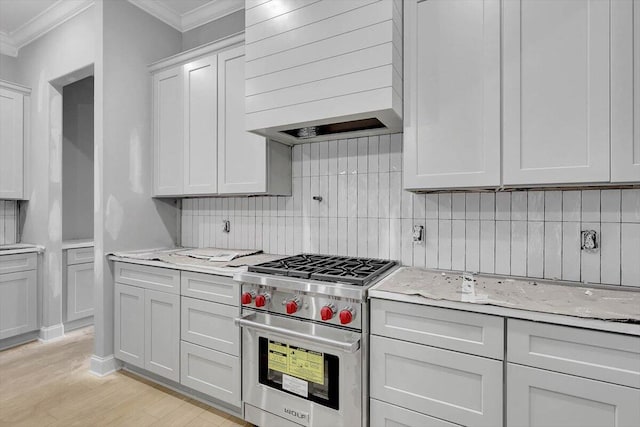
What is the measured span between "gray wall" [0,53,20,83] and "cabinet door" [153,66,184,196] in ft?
6.63

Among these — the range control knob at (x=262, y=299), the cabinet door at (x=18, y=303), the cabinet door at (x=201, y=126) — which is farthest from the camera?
the cabinet door at (x=18, y=303)

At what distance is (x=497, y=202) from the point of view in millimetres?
1827

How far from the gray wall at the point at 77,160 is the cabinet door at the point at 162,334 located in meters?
2.17

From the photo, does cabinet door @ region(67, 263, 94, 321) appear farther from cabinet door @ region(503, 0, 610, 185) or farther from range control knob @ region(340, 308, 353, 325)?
cabinet door @ region(503, 0, 610, 185)

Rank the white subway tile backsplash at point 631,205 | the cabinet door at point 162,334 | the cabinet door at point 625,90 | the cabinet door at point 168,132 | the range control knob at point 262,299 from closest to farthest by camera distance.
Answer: the cabinet door at point 625,90
the white subway tile backsplash at point 631,205
the range control knob at point 262,299
the cabinet door at point 162,334
the cabinet door at point 168,132

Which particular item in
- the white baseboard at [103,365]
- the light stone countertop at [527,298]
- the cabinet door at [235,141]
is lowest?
the white baseboard at [103,365]

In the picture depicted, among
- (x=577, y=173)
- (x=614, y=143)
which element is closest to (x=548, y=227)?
(x=577, y=173)

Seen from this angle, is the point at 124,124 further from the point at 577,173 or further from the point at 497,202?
the point at 577,173

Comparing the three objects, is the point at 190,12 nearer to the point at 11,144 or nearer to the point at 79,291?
the point at 11,144

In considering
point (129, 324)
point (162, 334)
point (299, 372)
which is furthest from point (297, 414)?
point (129, 324)

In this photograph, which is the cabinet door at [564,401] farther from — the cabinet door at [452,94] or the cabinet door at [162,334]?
the cabinet door at [162,334]

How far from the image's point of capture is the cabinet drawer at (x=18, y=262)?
2.98 metres

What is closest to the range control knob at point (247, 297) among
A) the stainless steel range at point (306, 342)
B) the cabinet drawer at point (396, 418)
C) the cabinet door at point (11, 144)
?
the stainless steel range at point (306, 342)

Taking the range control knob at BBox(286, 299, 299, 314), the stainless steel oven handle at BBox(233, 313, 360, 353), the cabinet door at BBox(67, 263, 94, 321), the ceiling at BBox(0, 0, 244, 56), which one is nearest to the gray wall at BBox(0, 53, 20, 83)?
the ceiling at BBox(0, 0, 244, 56)
